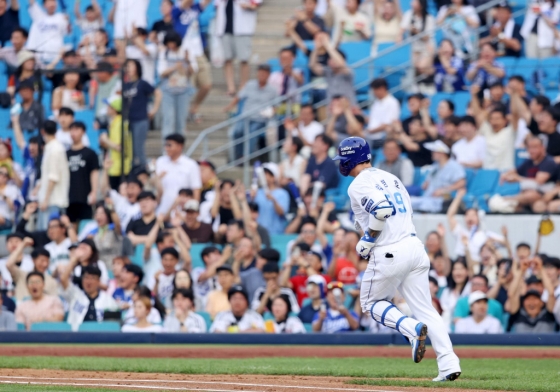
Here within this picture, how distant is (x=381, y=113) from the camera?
1595 cm

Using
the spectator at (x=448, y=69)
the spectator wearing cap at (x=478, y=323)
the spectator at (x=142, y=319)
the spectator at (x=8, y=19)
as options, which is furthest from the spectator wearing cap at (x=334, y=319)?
the spectator at (x=8, y=19)

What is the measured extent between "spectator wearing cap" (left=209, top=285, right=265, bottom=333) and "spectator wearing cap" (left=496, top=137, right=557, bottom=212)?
12.6ft

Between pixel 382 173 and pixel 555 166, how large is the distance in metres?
6.69

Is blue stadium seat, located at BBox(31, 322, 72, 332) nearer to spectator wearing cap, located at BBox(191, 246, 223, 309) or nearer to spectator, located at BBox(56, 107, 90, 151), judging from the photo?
spectator wearing cap, located at BBox(191, 246, 223, 309)

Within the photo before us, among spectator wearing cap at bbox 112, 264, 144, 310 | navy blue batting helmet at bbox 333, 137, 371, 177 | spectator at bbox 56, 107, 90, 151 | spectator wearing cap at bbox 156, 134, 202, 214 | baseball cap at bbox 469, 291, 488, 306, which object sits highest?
spectator at bbox 56, 107, 90, 151

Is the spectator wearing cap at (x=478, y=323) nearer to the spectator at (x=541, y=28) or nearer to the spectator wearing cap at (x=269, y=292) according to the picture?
the spectator wearing cap at (x=269, y=292)

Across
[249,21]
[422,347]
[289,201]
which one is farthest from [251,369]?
[249,21]

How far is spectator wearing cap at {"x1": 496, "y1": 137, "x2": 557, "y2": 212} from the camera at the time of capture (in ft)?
47.1

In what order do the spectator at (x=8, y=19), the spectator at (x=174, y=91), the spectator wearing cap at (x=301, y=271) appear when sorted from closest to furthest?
the spectator wearing cap at (x=301, y=271) < the spectator at (x=174, y=91) < the spectator at (x=8, y=19)

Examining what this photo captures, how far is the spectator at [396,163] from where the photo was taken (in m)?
14.9

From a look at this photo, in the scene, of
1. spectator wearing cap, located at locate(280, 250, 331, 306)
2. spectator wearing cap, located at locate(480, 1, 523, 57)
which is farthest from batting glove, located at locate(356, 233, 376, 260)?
spectator wearing cap, located at locate(480, 1, 523, 57)

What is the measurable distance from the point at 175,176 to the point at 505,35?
5.68m

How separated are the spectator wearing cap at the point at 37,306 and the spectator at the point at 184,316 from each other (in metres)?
1.51

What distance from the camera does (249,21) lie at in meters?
17.5
